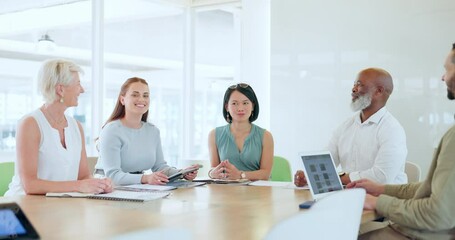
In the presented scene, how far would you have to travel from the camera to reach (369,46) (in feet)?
16.4

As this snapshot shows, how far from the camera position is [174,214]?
6.75ft

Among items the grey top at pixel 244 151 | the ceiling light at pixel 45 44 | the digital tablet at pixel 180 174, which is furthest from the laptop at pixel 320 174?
the ceiling light at pixel 45 44

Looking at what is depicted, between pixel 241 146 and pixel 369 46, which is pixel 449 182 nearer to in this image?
pixel 241 146

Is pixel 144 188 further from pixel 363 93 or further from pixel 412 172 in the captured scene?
pixel 412 172

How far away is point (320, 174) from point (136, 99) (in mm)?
1468

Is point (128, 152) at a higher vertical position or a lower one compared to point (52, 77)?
lower

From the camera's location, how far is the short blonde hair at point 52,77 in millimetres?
2824

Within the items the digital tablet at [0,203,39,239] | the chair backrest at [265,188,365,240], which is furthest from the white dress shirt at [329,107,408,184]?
the digital tablet at [0,203,39,239]

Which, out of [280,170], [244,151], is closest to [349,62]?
[280,170]

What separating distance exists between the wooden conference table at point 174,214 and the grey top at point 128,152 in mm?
553

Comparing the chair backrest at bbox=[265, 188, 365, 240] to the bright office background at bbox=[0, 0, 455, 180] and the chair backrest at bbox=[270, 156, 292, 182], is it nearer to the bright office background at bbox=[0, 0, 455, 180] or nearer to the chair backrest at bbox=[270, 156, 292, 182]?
the chair backrest at bbox=[270, 156, 292, 182]

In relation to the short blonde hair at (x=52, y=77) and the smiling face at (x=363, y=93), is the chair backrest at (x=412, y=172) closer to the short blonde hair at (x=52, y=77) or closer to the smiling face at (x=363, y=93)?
the smiling face at (x=363, y=93)

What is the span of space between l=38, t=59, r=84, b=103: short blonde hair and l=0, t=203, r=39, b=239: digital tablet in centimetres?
133

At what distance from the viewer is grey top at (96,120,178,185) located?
3.13m
